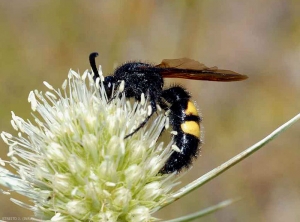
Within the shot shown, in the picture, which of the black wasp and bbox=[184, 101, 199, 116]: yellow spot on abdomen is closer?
the black wasp

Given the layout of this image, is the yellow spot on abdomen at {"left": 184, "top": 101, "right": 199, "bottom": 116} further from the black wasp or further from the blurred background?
the blurred background

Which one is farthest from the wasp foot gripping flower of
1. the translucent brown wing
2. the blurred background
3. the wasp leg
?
the blurred background

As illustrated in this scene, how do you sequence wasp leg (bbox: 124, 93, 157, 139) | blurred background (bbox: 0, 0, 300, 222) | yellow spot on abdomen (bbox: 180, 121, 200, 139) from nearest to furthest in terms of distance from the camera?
wasp leg (bbox: 124, 93, 157, 139) < yellow spot on abdomen (bbox: 180, 121, 200, 139) < blurred background (bbox: 0, 0, 300, 222)

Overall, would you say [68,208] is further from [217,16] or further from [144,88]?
[217,16]

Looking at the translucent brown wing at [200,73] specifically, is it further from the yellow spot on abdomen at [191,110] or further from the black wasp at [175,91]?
the yellow spot on abdomen at [191,110]

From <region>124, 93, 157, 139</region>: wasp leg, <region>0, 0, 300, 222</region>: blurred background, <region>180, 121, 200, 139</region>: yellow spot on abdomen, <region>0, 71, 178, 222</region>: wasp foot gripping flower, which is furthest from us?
<region>0, 0, 300, 222</region>: blurred background

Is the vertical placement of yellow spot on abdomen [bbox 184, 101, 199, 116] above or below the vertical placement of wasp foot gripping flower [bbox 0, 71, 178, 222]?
above

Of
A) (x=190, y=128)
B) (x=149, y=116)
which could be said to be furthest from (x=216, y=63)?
(x=149, y=116)
